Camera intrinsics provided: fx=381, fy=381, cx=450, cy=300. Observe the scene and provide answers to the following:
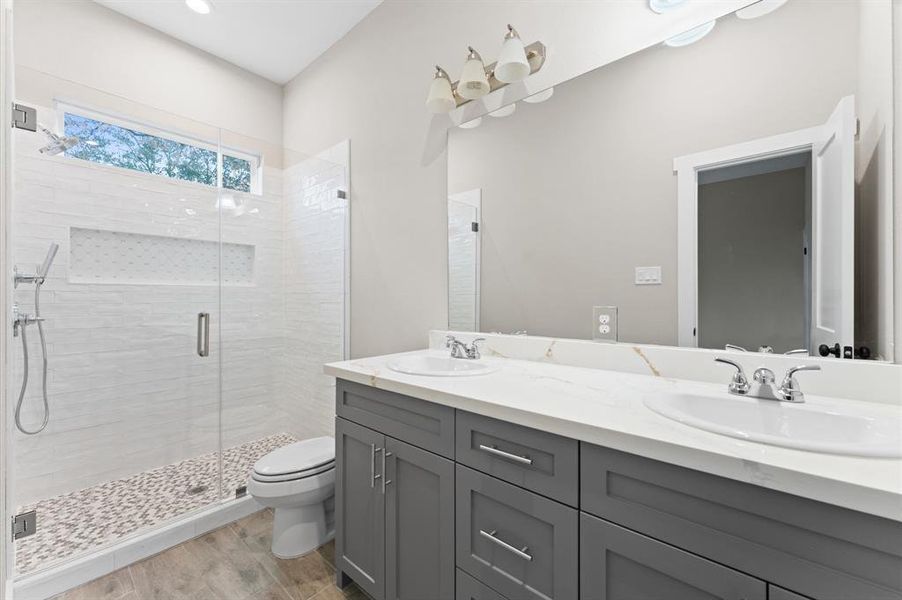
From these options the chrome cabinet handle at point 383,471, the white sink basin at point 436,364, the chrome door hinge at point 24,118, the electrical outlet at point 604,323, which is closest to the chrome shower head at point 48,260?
the chrome door hinge at point 24,118

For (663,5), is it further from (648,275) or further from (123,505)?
(123,505)

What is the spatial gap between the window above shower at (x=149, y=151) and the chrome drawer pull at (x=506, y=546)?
8.08 feet

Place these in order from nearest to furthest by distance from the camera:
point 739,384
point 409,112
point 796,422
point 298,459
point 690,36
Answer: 1. point 796,422
2. point 739,384
3. point 690,36
4. point 298,459
5. point 409,112

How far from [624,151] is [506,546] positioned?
1.32m

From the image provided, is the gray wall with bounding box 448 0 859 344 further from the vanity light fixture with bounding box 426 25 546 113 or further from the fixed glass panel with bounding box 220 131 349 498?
the fixed glass panel with bounding box 220 131 349 498

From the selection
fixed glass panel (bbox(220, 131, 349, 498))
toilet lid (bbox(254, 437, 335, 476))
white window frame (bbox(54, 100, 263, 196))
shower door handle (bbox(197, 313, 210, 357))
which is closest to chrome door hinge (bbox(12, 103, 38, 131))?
white window frame (bbox(54, 100, 263, 196))

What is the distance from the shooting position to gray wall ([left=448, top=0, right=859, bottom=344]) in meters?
1.06

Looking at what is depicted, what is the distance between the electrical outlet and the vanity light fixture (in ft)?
3.35

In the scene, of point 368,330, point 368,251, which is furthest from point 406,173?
point 368,330

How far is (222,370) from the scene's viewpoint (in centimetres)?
239

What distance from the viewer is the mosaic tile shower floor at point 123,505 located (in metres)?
1.65

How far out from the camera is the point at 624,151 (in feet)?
4.51

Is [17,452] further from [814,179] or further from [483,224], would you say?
[814,179]

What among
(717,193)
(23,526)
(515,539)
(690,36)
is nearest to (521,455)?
(515,539)
